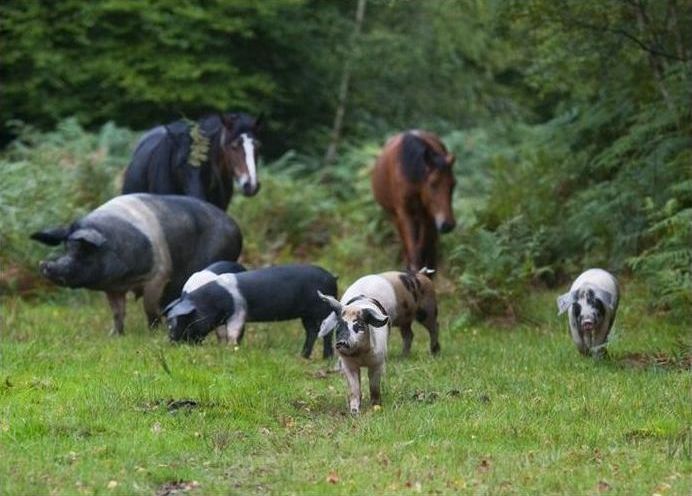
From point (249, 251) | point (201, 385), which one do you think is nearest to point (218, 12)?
point (249, 251)

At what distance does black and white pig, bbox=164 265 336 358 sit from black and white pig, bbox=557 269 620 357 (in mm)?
2195

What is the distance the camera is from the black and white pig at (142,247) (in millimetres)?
14469

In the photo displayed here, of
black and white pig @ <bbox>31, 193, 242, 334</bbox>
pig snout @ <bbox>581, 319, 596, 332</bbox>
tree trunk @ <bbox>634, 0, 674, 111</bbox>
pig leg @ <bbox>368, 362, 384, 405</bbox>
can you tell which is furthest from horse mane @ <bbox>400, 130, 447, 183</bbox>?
pig leg @ <bbox>368, 362, 384, 405</bbox>

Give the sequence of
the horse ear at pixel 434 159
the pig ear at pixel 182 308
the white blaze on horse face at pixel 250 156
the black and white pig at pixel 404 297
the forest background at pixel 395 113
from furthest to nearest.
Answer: the horse ear at pixel 434 159, the white blaze on horse face at pixel 250 156, the forest background at pixel 395 113, the pig ear at pixel 182 308, the black and white pig at pixel 404 297

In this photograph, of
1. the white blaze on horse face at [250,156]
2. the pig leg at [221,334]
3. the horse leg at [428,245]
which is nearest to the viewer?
the pig leg at [221,334]

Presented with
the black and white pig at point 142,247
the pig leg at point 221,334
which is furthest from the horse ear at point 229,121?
the pig leg at point 221,334

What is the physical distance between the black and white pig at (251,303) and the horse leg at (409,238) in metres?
5.09

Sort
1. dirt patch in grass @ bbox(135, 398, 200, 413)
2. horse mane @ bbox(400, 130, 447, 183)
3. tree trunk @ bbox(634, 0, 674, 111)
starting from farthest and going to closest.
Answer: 1. horse mane @ bbox(400, 130, 447, 183)
2. tree trunk @ bbox(634, 0, 674, 111)
3. dirt patch in grass @ bbox(135, 398, 200, 413)

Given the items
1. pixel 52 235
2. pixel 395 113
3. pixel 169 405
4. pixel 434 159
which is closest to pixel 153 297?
pixel 52 235

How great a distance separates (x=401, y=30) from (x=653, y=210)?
14925 millimetres

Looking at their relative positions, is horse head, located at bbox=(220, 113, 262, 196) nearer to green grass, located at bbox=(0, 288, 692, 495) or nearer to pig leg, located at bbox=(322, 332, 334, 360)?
green grass, located at bbox=(0, 288, 692, 495)

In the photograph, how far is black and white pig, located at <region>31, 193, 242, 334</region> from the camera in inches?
570

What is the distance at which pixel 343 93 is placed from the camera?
30234 mm

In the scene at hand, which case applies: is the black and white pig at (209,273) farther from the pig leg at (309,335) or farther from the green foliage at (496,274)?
the green foliage at (496,274)
